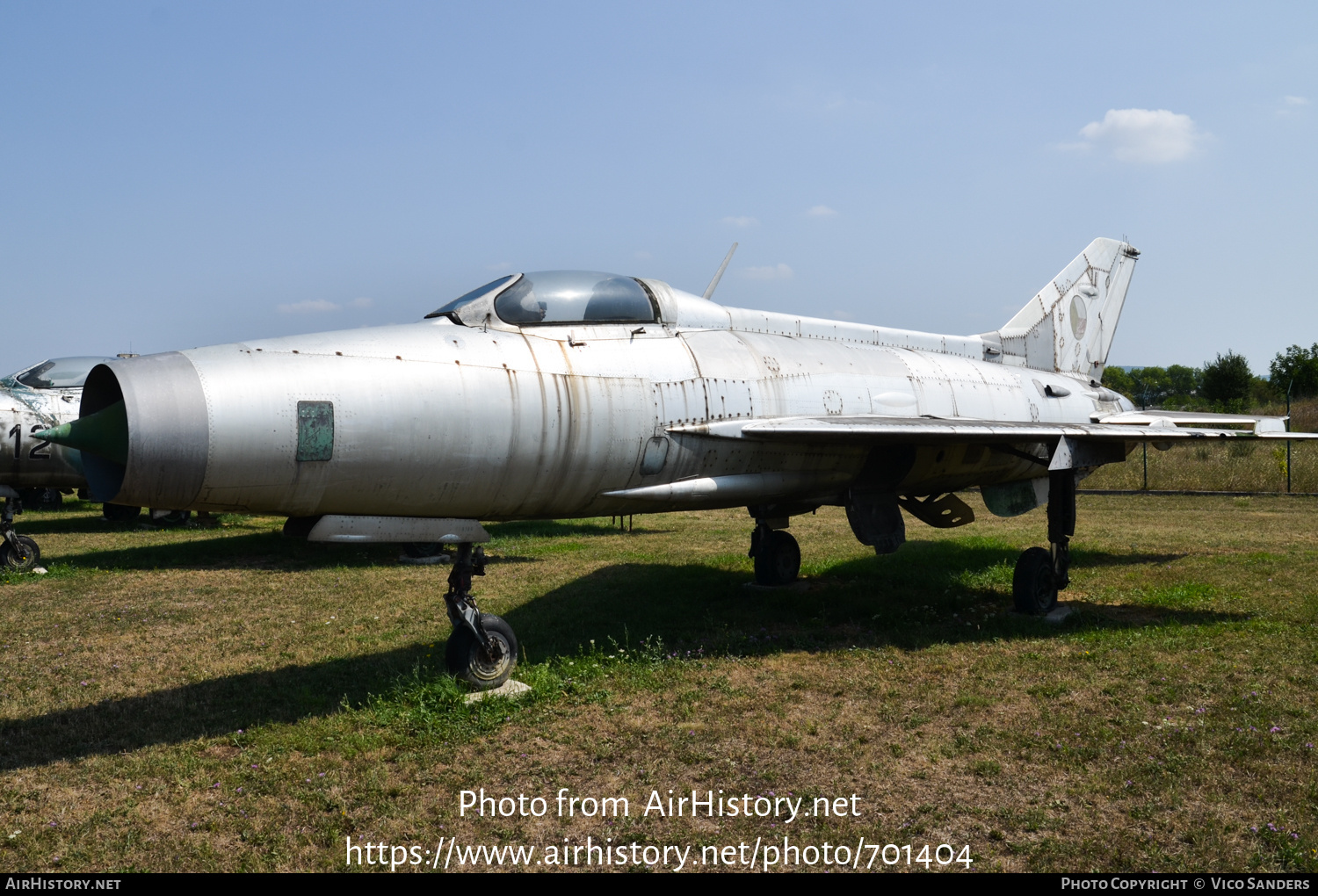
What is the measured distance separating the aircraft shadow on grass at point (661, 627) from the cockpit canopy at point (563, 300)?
2.83m

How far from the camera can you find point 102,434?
4797 mm

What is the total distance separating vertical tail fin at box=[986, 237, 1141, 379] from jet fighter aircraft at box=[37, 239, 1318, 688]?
6.44ft

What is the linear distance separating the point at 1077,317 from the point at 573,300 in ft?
30.5

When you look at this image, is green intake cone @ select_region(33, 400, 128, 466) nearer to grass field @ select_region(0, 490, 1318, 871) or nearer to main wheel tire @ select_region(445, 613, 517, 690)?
grass field @ select_region(0, 490, 1318, 871)

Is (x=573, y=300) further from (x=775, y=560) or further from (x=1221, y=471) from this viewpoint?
(x=1221, y=471)

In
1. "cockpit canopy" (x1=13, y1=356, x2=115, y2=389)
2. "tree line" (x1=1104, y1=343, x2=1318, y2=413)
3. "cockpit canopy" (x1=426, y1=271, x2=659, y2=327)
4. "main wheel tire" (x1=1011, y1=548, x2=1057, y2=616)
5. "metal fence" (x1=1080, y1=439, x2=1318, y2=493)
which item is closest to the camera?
"cockpit canopy" (x1=426, y1=271, x2=659, y2=327)

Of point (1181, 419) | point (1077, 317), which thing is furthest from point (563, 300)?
point (1077, 317)

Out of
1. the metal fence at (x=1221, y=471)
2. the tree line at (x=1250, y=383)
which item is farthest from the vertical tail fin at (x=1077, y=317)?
the tree line at (x=1250, y=383)

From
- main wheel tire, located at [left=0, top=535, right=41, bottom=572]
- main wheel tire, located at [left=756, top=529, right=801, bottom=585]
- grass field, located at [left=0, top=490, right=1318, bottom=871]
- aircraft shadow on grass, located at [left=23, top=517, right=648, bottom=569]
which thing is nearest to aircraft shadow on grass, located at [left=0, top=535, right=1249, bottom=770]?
grass field, located at [left=0, top=490, right=1318, bottom=871]

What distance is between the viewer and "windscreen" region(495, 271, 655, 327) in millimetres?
6730

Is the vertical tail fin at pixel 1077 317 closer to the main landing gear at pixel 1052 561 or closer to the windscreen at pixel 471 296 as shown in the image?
the main landing gear at pixel 1052 561

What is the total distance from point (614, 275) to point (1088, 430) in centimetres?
497

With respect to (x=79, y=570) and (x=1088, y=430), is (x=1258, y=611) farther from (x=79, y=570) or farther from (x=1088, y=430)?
(x=79, y=570)
